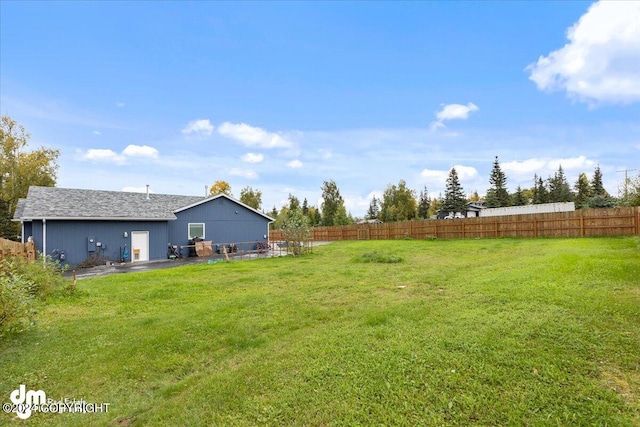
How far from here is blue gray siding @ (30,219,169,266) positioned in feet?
49.9

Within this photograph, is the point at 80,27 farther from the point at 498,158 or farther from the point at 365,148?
the point at 498,158

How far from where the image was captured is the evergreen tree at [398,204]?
5006 cm

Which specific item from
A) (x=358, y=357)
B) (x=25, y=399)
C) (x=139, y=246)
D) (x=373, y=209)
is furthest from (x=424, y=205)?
(x=25, y=399)

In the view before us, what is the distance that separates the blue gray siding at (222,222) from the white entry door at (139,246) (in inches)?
63.9

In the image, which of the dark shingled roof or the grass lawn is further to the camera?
the dark shingled roof

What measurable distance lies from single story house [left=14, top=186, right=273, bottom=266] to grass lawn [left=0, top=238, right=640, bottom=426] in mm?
11296

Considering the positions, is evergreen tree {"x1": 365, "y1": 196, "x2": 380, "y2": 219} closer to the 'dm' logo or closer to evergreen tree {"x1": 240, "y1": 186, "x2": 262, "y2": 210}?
evergreen tree {"x1": 240, "y1": 186, "x2": 262, "y2": 210}

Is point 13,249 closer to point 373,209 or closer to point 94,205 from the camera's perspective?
point 94,205

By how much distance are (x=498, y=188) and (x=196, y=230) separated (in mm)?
43983

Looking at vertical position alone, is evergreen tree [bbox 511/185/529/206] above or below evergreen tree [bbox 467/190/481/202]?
below

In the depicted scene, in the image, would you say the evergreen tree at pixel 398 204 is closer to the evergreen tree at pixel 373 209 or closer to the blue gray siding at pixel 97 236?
the evergreen tree at pixel 373 209

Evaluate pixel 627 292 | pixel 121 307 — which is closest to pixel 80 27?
pixel 121 307

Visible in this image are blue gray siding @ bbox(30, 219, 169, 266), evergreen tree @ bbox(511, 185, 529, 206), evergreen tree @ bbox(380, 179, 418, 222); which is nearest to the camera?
blue gray siding @ bbox(30, 219, 169, 266)

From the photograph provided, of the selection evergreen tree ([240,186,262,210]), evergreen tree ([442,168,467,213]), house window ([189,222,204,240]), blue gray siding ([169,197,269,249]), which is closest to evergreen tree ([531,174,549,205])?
evergreen tree ([442,168,467,213])
